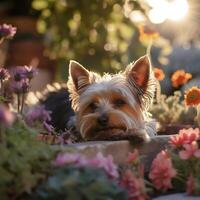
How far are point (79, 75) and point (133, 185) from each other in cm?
181

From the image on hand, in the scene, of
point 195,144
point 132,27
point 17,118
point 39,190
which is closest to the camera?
point 39,190

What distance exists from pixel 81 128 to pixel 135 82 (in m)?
0.61

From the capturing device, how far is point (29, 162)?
409 centimetres

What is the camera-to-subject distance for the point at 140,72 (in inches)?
237

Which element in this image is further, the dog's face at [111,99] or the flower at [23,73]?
the dog's face at [111,99]

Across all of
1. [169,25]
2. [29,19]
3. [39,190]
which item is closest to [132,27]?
[169,25]

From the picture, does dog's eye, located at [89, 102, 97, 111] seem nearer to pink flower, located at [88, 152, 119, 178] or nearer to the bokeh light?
pink flower, located at [88, 152, 119, 178]

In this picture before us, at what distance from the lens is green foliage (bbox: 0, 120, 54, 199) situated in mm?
3973

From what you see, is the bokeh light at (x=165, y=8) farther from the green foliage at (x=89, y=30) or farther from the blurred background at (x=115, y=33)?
the green foliage at (x=89, y=30)

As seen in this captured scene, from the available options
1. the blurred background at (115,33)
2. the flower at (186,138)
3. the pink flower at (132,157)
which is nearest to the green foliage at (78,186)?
the pink flower at (132,157)

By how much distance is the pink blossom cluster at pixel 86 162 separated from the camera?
4.15 meters

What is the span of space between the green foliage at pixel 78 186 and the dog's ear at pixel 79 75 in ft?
6.98

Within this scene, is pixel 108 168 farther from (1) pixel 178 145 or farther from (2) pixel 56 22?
(2) pixel 56 22

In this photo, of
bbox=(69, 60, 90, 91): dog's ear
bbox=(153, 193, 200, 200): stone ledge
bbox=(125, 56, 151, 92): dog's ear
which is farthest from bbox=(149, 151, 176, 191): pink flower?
bbox=(69, 60, 90, 91): dog's ear
